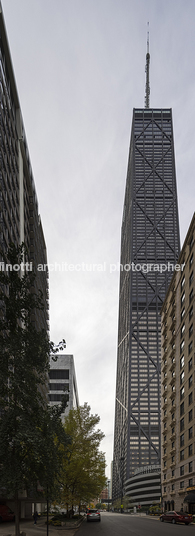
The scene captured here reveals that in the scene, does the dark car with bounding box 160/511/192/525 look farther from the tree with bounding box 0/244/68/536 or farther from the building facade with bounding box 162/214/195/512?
the tree with bounding box 0/244/68/536

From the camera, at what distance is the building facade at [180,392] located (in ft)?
175

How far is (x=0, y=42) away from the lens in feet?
156

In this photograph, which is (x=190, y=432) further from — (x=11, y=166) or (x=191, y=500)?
(x=11, y=166)

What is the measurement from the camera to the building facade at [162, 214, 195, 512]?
53.4 m

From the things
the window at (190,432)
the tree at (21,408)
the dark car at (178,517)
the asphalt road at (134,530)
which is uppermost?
the tree at (21,408)

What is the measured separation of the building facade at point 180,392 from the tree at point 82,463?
40.5ft

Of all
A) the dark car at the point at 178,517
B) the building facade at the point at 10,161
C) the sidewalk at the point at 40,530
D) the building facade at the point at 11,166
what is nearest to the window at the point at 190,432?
the dark car at the point at 178,517

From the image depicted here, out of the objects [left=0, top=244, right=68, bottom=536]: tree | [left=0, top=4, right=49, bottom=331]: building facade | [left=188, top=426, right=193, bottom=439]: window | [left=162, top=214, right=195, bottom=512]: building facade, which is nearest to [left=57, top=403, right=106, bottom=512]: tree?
[left=162, top=214, right=195, bottom=512]: building facade

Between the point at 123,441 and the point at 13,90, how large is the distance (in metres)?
173

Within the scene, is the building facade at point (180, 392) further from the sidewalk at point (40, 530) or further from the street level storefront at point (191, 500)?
the sidewalk at point (40, 530)

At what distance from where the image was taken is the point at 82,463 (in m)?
36.9

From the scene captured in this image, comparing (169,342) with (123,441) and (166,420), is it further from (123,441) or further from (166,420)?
(123,441)

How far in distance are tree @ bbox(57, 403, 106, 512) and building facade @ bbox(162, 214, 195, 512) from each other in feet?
40.5

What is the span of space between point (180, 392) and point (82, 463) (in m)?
27.1
